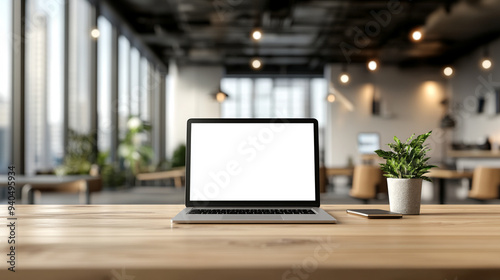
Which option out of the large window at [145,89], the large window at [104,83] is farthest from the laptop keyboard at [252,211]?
the large window at [145,89]

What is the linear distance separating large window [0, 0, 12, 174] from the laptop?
17.3 feet

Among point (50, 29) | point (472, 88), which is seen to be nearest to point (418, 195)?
point (50, 29)

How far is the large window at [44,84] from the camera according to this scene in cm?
628

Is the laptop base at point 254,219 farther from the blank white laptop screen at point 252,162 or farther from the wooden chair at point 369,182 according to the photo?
the wooden chair at point 369,182

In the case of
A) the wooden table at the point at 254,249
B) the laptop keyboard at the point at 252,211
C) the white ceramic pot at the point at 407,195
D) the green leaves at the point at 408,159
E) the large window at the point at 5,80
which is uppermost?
the large window at the point at 5,80

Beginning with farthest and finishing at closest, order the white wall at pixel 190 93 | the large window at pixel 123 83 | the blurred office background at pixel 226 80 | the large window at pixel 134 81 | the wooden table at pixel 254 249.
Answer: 1. the white wall at pixel 190 93
2. the large window at pixel 134 81
3. the large window at pixel 123 83
4. the blurred office background at pixel 226 80
5. the wooden table at pixel 254 249

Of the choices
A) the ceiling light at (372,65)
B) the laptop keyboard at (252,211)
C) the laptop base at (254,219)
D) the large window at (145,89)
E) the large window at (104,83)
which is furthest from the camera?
the large window at (145,89)

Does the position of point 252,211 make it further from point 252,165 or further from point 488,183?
point 488,183

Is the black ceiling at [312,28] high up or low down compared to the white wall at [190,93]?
up

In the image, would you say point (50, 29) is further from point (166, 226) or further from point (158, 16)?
point (166, 226)

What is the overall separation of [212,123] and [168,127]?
13231 mm

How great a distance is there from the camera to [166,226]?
1101mm

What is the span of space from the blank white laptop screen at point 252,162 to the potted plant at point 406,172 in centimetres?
25

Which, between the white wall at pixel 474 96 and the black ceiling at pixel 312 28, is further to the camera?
the white wall at pixel 474 96
